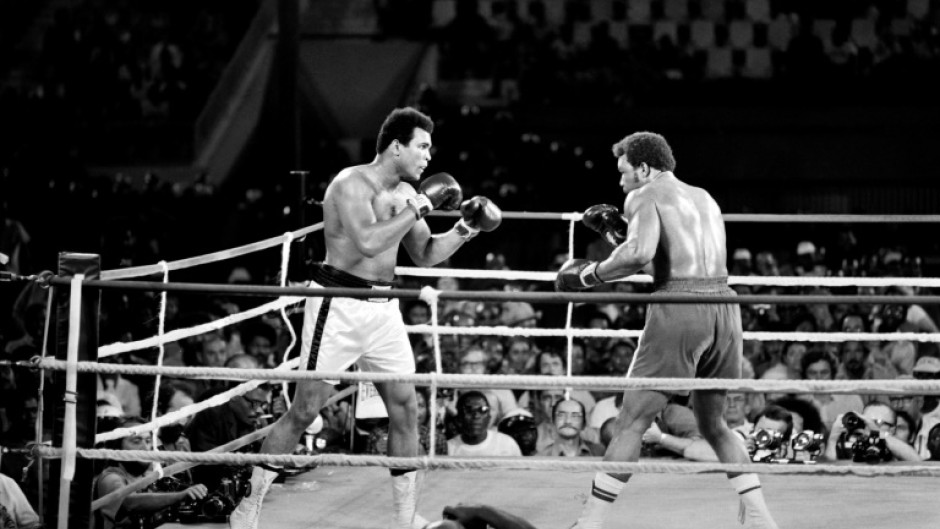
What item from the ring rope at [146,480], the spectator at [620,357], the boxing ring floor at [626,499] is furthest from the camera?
the spectator at [620,357]

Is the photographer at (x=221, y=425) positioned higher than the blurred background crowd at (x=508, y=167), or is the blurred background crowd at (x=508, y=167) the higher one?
the blurred background crowd at (x=508, y=167)

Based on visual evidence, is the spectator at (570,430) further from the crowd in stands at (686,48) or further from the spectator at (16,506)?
the crowd in stands at (686,48)

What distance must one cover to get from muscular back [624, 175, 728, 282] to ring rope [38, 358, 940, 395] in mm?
651

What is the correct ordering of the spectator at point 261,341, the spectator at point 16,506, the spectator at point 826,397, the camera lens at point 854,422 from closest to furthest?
the spectator at point 16,506 < the camera lens at point 854,422 < the spectator at point 826,397 < the spectator at point 261,341

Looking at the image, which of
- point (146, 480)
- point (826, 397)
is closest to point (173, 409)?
point (146, 480)

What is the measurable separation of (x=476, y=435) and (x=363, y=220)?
1939mm

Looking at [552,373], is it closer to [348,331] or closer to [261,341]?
[261,341]

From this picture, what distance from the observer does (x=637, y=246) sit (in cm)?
375

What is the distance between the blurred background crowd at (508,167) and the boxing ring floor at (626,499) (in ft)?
1.43

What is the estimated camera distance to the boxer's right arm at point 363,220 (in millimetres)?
3820

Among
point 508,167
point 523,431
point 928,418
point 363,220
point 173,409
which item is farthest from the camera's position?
point 508,167

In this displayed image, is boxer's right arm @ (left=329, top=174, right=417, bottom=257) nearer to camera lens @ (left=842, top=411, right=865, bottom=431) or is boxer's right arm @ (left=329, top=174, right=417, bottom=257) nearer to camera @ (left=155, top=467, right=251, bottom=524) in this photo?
camera @ (left=155, top=467, right=251, bottom=524)

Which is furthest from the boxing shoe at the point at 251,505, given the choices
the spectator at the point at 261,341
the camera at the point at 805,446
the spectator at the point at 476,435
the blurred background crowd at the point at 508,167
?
the spectator at the point at 261,341

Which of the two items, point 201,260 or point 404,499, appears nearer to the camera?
point 404,499
